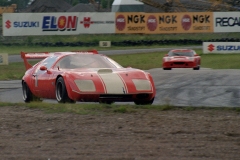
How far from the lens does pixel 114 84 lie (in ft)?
36.4

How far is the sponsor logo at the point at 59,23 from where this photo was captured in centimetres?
5091

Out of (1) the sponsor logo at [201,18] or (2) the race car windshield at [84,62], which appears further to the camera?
(1) the sponsor logo at [201,18]

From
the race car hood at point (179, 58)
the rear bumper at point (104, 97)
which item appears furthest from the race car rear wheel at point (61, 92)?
the race car hood at point (179, 58)

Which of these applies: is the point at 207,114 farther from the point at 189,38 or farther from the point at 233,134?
the point at 189,38

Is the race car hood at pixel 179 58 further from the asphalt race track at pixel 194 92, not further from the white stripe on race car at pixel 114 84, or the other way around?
the white stripe on race car at pixel 114 84

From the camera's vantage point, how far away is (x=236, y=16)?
51.9 metres

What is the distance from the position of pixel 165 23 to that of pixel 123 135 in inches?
1767

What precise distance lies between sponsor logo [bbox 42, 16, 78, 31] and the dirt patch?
4162cm

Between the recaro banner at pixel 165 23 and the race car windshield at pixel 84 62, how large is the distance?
1555 inches

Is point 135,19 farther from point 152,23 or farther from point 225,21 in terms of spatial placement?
point 225,21

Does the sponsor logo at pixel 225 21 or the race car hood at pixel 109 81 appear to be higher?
the race car hood at pixel 109 81

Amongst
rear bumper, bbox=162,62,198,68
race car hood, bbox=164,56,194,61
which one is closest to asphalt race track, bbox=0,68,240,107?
rear bumper, bbox=162,62,198,68

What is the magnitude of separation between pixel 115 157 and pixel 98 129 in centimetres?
178

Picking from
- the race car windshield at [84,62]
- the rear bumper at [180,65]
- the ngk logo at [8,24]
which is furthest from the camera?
the ngk logo at [8,24]
